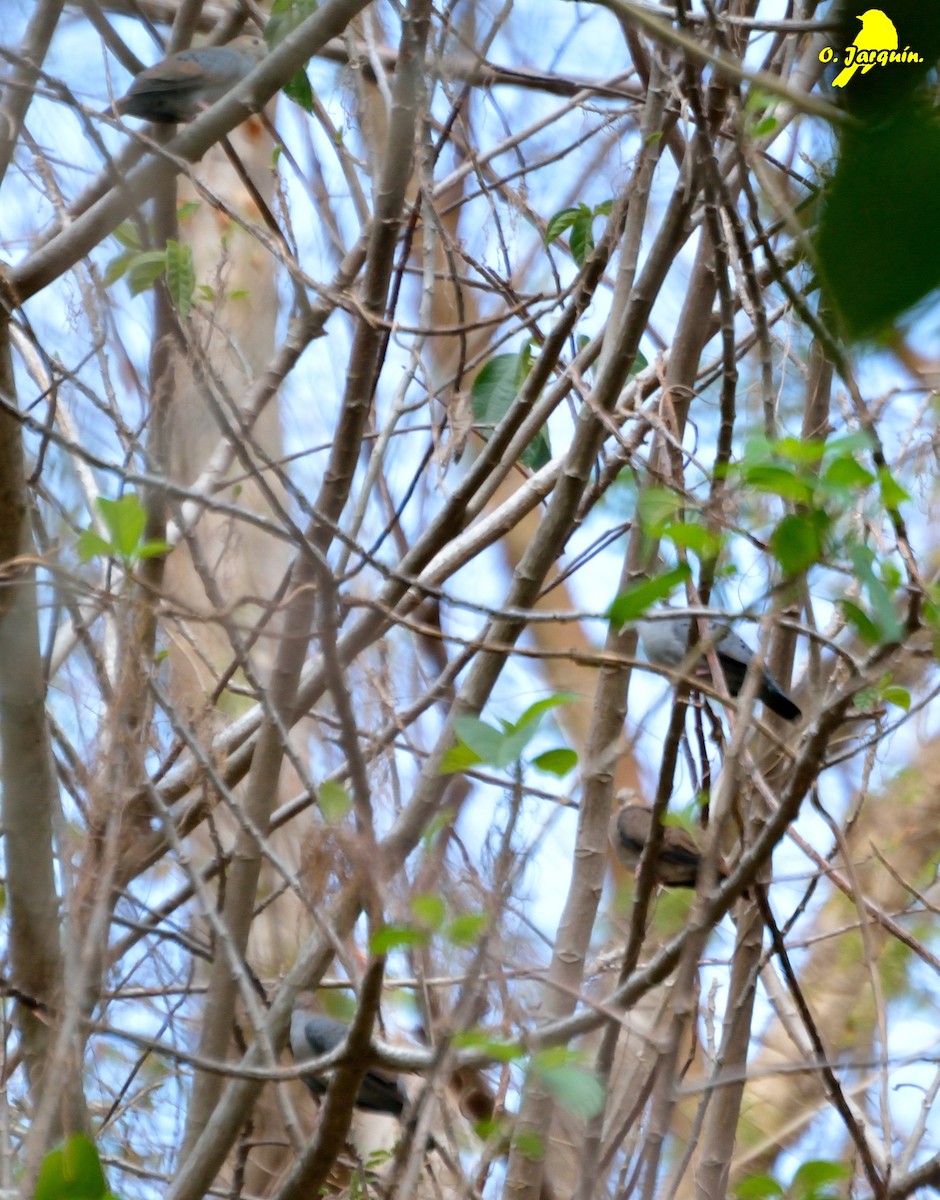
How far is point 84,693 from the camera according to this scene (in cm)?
282

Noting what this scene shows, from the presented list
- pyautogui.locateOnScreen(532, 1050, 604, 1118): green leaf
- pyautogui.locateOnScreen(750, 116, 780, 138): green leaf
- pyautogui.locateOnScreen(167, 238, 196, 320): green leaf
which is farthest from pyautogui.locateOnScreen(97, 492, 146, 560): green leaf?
pyautogui.locateOnScreen(750, 116, 780, 138): green leaf

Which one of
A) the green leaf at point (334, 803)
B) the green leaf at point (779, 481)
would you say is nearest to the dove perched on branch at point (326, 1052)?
the green leaf at point (334, 803)

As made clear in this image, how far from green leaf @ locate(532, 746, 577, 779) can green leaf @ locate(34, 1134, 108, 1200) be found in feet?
2.35

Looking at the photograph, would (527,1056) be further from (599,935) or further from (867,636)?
(599,935)

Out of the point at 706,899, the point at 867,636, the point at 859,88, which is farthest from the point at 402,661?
the point at 859,88

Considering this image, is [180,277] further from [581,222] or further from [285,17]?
[581,222]

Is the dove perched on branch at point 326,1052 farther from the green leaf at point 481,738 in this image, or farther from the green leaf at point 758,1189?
the green leaf at point 481,738

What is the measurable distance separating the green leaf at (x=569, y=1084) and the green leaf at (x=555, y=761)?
32 cm

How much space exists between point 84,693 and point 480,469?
3.20 ft

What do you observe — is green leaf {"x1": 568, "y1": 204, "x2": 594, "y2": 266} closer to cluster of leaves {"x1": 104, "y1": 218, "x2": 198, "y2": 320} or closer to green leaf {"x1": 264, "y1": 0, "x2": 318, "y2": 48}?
green leaf {"x1": 264, "y1": 0, "x2": 318, "y2": 48}

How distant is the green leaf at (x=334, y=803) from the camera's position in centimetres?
175

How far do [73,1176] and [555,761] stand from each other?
2.44 feet

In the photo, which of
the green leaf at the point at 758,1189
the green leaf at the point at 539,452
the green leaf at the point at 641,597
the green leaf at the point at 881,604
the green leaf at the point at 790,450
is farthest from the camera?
the green leaf at the point at 539,452

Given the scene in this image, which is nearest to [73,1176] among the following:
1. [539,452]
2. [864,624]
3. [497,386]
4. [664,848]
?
[864,624]
